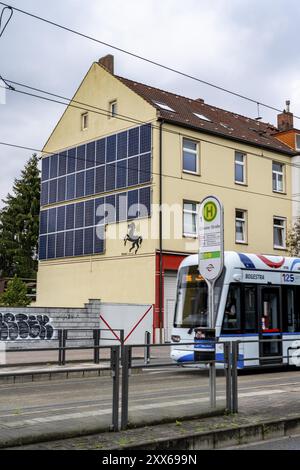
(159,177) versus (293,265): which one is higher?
(159,177)

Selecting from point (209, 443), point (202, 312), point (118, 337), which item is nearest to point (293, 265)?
point (202, 312)

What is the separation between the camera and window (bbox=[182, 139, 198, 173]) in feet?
105

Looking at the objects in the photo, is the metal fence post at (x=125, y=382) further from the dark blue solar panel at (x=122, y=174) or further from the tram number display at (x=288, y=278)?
the dark blue solar panel at (x=122, y=174)

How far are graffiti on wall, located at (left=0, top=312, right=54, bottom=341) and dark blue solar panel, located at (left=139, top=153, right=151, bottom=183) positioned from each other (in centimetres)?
922

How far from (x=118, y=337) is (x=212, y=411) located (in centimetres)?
1219

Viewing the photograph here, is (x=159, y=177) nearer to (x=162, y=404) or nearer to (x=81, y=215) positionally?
(x=81, y=215)

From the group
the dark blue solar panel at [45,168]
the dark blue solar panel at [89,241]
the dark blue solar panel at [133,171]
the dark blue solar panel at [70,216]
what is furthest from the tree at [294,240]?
the dark blue solar panel at [45,168]

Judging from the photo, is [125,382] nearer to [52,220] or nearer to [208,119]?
[208,119]

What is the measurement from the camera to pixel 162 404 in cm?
845

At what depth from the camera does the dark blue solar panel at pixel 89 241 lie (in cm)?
3409

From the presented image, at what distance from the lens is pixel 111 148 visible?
111 ft

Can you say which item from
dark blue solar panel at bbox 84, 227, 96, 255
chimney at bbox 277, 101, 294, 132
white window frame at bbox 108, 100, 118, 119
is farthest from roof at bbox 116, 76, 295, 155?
dark blue solar panel at bbox 84, 227, 96, 255

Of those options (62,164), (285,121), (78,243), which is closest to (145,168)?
(78,243)

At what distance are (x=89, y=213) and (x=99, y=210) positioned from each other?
931 mm
